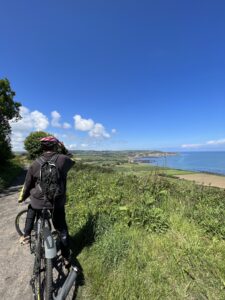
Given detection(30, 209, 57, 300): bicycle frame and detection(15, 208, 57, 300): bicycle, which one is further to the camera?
detection(30, 209, 57, 300): bicycle frame

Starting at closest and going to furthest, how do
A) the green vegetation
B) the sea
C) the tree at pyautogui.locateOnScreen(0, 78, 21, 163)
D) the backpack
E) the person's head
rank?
the green vegetation < the backpack < the person's head < the sea < the tree at pyautogui.locateOnScreen(0, 78, 21, 163)

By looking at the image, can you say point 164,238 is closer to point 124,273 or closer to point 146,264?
point 146,264

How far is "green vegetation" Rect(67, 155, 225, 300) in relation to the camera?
2.63 m

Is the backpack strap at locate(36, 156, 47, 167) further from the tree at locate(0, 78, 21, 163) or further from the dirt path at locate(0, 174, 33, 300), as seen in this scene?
the tree at locate(0, 78, 21, 163)

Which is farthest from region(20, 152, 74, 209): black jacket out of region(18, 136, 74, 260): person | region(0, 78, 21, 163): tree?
region(0, 78, 21, 163): tree

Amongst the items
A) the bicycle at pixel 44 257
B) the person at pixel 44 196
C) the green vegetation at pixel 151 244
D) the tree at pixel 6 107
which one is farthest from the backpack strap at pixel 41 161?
the tree at pixel 6 107

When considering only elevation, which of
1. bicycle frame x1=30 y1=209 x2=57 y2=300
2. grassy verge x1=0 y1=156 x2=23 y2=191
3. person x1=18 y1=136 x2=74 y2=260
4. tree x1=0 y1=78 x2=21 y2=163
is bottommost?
grassy verge x1=0 y1=156 x2=23 y2=191

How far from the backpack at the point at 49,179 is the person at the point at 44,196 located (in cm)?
4

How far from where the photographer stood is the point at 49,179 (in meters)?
2.75

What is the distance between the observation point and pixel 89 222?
445cm

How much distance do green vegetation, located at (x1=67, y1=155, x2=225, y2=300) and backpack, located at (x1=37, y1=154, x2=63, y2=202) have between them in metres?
1.49

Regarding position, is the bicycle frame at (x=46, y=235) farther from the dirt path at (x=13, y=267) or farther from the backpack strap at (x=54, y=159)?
the dirt path at (x=13, y=267)

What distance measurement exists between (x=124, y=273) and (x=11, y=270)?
208 centimetres

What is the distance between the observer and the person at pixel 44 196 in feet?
9.39
